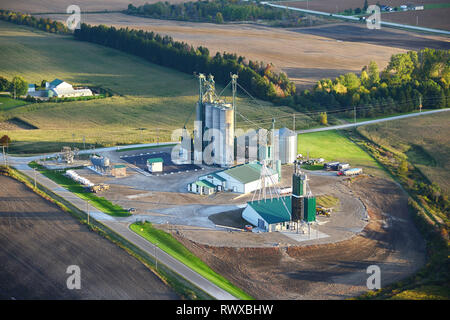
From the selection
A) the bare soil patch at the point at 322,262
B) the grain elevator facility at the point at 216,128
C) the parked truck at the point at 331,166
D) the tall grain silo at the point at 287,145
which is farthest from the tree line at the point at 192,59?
the bare soil patch at the point at 322,262

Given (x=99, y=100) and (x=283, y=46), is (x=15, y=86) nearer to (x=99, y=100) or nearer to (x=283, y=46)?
(x=99, y=100)

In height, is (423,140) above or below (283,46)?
below

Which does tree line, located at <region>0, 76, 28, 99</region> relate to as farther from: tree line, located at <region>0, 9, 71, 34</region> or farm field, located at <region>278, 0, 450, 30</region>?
farm field, located at <region>278, 0, 450, 30</region>

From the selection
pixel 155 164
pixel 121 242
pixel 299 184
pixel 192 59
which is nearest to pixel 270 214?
pixel 299 184
